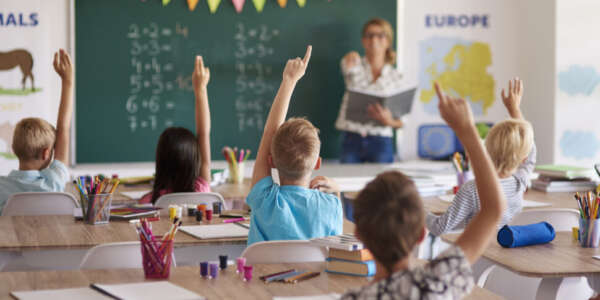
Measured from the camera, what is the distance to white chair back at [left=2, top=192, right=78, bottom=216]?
3.02m

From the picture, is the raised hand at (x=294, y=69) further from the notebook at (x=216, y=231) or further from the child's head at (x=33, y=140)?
the child's head at (x=33, y=140)

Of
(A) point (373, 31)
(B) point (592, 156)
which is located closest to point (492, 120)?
(B) point (592, 156)

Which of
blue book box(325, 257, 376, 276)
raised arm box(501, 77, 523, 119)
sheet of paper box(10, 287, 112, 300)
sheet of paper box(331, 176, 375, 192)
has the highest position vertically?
raised arm box(501, 77, 523, 119)

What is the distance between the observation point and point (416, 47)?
6512 mm

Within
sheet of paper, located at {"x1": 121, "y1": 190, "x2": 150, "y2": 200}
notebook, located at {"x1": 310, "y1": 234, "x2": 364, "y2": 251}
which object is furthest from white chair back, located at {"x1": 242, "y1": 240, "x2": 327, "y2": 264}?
sheet of paper, located at {"x1": 121, "y1": 190, "x2": 150, "y2": 200}

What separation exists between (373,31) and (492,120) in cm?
161

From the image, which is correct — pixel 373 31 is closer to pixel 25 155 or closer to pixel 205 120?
pixel 205 120

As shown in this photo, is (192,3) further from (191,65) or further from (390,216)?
(390,216)

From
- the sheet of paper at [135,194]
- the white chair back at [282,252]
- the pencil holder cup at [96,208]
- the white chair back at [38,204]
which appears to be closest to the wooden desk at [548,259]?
the white chair back at [282,252]

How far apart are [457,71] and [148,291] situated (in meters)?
5.48

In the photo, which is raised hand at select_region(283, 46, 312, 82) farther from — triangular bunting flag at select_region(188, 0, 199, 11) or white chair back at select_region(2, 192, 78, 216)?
triangular bunting flag at select_region(188, 0, 199, 11)

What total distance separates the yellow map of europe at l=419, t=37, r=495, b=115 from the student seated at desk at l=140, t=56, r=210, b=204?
3601mm

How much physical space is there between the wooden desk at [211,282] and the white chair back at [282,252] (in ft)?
0.27

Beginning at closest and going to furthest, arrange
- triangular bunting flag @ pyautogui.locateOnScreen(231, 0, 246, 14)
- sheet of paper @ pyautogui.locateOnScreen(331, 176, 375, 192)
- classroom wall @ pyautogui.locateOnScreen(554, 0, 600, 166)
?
sheet of paper @ pyautogui.locateOnScreen(331, 176, 375, 192) → triangular bunting flag @ pyautogui.locateOnScreen(231, 0, 246, 14) → classroom wall @ pyautogui.locateOnScreen(554, 0, 600, 166)
